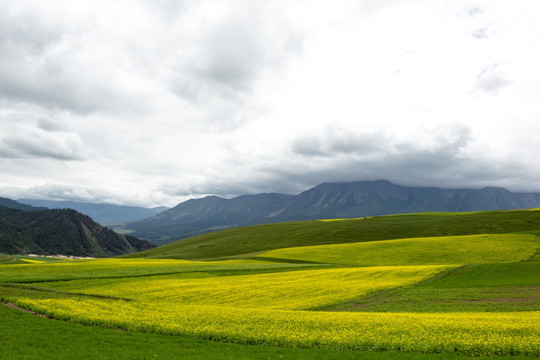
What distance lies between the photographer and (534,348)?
19109 mm

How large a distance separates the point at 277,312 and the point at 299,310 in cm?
494

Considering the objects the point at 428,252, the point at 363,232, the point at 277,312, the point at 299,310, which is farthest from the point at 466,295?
the point at 363,232

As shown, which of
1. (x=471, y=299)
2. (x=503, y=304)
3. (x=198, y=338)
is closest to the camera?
(x=198, y=338)

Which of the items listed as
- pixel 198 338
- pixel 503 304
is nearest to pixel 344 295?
pixel 503 304

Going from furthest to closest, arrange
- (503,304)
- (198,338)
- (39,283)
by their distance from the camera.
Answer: (39,283), (503,304), (198,338)

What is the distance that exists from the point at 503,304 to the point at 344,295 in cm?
1588

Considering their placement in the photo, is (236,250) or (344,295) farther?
(236,250)

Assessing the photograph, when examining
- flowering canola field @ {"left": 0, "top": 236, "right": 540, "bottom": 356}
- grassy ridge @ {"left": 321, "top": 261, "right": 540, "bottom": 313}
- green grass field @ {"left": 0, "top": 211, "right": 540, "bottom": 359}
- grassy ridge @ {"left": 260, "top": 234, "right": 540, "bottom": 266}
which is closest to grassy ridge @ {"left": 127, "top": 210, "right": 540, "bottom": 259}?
grassy ridge @ {"left": 260, "top": 234, "right": 540, "bottom": 266}

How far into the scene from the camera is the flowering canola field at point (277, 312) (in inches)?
840

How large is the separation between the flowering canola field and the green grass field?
100 mm

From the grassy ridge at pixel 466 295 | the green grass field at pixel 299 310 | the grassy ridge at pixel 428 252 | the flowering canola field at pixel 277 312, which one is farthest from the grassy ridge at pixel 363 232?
the grassy ridge at pixel 466 295

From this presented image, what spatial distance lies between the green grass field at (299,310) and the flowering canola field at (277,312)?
100 millimetres

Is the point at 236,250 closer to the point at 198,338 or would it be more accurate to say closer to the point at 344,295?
the point at 344,295

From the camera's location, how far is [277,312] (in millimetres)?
30281
